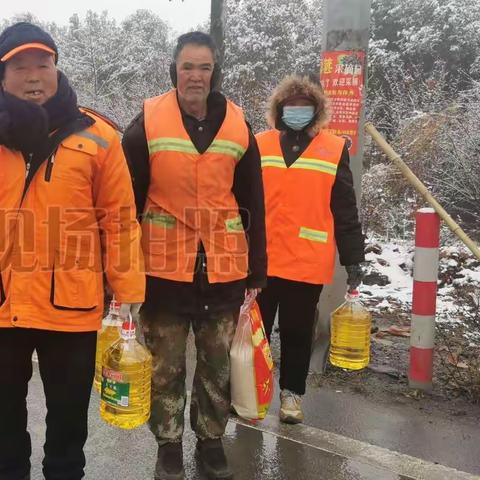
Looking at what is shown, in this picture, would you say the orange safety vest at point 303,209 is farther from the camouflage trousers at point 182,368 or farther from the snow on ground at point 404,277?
the snow on ground at point 404,277

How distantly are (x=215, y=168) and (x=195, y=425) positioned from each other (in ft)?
4.28

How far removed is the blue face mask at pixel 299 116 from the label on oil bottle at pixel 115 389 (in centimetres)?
183

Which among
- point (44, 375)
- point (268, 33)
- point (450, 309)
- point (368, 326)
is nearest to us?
point (44, 375)

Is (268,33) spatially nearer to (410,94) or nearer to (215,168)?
(410,94)

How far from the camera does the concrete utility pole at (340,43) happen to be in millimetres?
4398

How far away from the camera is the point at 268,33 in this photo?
2069 cm

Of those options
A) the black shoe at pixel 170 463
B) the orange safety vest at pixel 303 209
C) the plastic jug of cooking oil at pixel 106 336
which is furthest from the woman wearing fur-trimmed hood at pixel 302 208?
the plastic jug of cooking oil at pixel 106 336

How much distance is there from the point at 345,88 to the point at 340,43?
317 mm

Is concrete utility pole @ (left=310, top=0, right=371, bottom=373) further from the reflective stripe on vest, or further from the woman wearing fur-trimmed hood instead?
the reflective stripe on vest

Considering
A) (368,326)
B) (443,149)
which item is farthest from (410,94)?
(368,326)

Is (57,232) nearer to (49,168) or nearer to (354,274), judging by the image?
(49,168)

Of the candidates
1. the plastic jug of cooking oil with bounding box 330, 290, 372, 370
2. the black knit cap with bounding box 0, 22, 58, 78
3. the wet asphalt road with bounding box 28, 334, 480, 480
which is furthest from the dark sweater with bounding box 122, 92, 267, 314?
the plastic jug of cooking oil with bounding box 330, 290, 372, 370

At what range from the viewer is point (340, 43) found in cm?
443

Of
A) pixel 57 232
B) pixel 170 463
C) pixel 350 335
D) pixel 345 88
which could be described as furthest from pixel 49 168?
pixel 345 88
